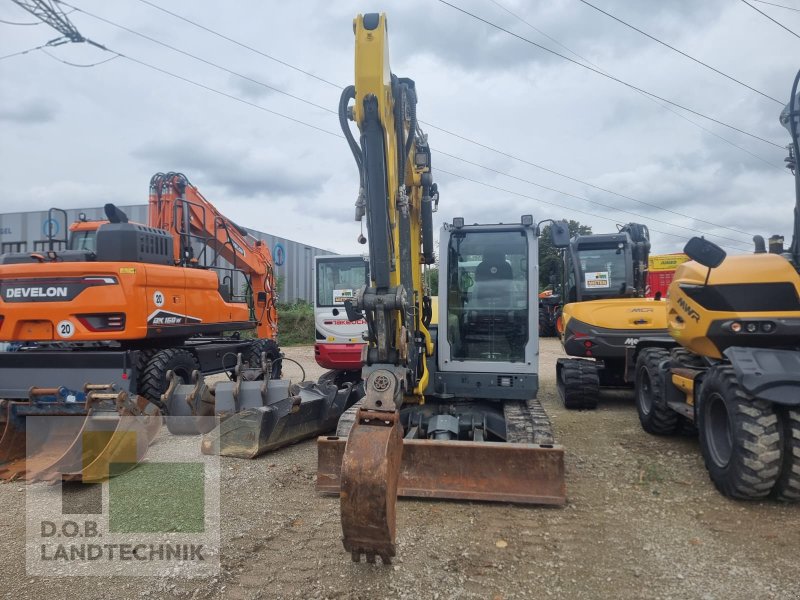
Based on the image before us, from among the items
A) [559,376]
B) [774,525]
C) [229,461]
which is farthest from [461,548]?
[559,376]

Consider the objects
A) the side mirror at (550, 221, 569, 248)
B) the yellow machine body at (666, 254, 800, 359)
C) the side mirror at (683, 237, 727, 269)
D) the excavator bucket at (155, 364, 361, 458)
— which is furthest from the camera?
the side mirror at (550, 221, 569, 248)

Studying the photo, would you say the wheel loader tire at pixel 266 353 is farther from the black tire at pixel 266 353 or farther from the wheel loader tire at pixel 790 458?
the wheel loader tire at pixel 790 458

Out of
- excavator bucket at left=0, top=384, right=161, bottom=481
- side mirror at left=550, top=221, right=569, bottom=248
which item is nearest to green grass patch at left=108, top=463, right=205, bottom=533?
excavator bucket at left=0, top=384, right=161, bottom=481

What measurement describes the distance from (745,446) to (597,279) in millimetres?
5654

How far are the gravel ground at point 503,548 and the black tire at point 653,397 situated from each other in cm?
114

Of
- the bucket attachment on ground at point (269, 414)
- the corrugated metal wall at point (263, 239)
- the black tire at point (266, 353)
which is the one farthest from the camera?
the corrugated metal wall at point (263, 239)

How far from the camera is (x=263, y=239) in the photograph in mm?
19109

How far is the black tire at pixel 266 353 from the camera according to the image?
923cm

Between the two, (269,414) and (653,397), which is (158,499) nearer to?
(269,414)

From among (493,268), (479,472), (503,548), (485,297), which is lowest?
(503,548)

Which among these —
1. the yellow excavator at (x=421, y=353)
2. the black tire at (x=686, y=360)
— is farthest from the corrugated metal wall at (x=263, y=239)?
the black tire at (x=686, y=360)

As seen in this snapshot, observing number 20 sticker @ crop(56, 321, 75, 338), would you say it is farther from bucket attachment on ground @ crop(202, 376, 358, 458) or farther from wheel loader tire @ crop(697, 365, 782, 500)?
wheel loader tire @ crop(697, 365, 782, 500)

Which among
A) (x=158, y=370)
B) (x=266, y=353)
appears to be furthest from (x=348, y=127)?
(x=266, y=353)

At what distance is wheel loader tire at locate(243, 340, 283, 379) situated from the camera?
9.24 m
